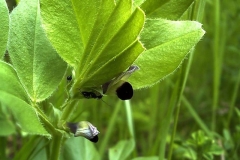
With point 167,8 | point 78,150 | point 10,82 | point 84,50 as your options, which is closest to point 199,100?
point 78,150

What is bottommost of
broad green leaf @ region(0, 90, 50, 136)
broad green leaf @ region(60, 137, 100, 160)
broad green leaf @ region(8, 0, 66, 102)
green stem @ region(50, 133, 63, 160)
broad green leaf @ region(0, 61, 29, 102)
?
broad green leaf @ region(60, 137, 100, 160)

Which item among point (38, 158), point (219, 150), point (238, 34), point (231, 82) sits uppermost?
point (238, 34)

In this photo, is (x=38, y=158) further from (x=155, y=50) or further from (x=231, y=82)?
(x=231, y=82)

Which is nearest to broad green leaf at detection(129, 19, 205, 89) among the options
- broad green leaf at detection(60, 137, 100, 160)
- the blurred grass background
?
broad green leaf at detection(60, 137, 100, 160)

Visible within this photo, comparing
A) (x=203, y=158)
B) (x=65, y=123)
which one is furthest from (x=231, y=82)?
(x=65, y=123)

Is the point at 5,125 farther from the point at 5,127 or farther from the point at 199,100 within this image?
the point at 199,100

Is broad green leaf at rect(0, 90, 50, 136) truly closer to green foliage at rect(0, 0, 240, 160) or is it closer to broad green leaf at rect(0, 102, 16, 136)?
green foliage at rect(0, 0, 240, 160)

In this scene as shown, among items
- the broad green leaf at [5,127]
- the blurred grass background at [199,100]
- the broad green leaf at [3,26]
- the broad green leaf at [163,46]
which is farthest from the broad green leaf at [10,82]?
the blurred grass background at [199,100]
